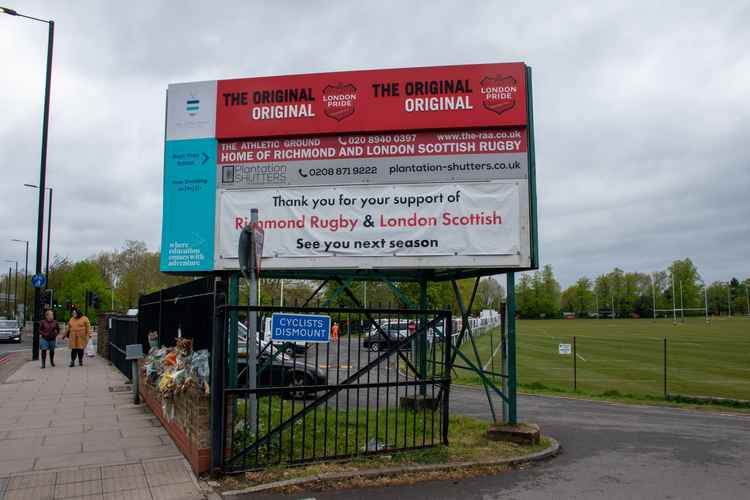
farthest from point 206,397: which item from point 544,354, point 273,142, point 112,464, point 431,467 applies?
point 544,354

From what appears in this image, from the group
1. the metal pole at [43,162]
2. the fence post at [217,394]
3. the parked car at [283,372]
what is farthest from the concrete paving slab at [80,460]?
the metal pole at [43,162]

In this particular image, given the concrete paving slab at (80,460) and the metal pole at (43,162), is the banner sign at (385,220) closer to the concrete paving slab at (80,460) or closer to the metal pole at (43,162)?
the concrete paving slab at (80,460)

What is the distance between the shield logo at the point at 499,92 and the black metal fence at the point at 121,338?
10203 millimetres

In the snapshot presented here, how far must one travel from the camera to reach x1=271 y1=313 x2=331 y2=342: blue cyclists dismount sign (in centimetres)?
700

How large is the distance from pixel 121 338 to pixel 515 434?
13320 millimetres

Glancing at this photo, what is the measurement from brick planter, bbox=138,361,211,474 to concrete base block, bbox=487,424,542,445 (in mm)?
3887

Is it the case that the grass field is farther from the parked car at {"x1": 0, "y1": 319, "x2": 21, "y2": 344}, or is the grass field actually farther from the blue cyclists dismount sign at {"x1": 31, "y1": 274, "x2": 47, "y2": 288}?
the parked car at {"x1": 0, "y1": 319, "x2": 21, "y2": 344}

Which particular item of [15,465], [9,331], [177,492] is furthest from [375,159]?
[9,331]

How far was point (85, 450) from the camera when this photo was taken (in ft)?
25.3

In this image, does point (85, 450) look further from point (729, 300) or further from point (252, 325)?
point (729, 300)

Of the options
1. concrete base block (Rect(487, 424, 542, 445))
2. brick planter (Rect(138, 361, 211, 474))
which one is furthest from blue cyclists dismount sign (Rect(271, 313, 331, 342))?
concrete base block (Rect(487, 424, 542, 445))

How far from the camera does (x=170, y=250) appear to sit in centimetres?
921

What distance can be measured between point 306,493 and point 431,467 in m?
1.55

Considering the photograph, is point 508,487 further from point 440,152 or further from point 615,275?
point 615,275
